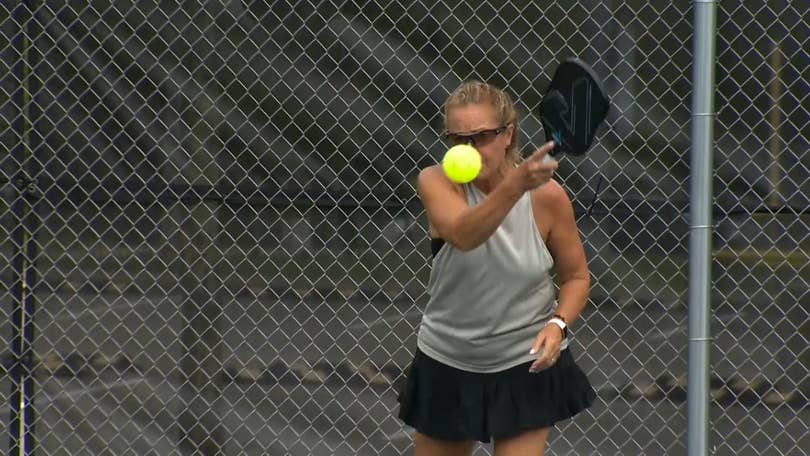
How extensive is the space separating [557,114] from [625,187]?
1762mm

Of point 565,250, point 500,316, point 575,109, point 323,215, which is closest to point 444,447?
point 500,316

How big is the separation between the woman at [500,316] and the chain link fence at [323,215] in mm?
1321

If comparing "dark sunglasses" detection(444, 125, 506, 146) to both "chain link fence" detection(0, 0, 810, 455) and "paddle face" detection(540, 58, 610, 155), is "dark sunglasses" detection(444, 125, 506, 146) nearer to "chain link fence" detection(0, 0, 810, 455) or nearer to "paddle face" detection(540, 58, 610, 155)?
"paddle face" detection(540, 58, 610, 155)

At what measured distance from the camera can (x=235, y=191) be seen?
462 centimetres

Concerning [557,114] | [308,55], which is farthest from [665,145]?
[557,114]

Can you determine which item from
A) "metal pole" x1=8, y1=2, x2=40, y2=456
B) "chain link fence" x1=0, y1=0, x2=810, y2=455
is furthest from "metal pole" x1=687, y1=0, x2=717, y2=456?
"metal pole" x1=8, y1=2, x2=40, y2=456

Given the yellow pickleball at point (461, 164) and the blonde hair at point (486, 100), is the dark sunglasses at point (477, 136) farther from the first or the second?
the yellow pickleball at point (461, 164)

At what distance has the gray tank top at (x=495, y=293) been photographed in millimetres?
3102

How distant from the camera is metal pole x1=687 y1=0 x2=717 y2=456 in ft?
9.41

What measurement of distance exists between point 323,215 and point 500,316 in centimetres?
163

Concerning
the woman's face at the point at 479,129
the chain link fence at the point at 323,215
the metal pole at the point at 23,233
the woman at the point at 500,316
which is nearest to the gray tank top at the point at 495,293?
the woman at the point at 500,316

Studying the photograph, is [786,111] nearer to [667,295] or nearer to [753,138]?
[753,138]

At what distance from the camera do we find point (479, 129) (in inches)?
116

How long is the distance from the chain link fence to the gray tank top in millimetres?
1383
